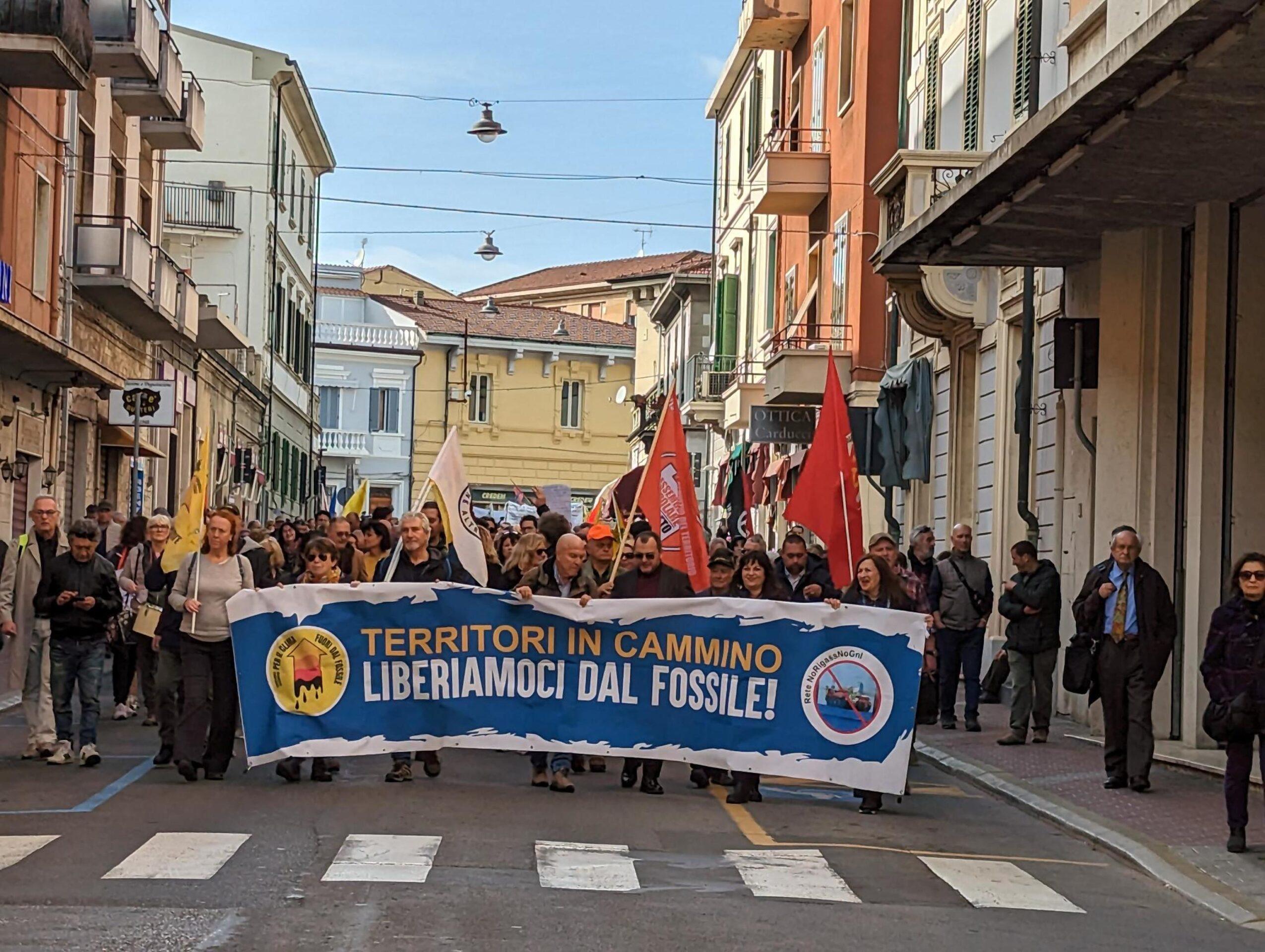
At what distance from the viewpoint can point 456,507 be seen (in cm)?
1545

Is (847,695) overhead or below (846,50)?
below

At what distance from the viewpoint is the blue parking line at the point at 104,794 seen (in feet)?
40.5

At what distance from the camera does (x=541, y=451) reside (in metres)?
82.2

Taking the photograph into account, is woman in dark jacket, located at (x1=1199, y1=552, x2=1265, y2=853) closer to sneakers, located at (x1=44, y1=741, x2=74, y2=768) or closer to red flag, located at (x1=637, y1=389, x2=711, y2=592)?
red flag, located at (x1=637, y1=389, x2=711, y2=592)

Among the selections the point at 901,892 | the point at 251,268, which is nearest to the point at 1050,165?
the point at 901,892

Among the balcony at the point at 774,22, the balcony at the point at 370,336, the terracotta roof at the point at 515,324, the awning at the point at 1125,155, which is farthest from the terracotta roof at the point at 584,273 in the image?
the awning at the point at 1125,155

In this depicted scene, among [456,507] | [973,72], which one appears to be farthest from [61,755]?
[973,72]

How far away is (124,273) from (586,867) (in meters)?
21.0

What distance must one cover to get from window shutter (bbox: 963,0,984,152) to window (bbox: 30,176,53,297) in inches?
457

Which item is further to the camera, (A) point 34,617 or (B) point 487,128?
(B) point 487,128

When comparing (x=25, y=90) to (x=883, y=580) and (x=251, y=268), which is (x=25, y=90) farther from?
(x=251, y=268)

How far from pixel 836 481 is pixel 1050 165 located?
2972 millimetres

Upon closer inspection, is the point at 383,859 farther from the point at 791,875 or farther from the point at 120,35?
the point at 120,35

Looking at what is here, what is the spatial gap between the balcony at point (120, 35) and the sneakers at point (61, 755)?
15187mm
